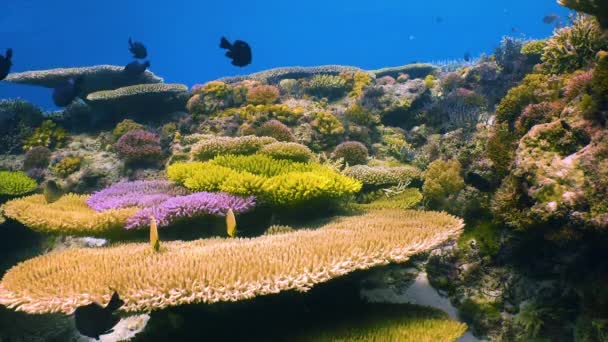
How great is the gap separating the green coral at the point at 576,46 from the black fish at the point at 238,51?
478 cm

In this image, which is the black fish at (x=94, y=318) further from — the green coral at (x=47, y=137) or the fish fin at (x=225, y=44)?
the green coral at (x=47, y=137)

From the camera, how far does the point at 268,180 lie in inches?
177

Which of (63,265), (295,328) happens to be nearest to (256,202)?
(295,328)

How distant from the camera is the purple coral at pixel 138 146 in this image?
835 centimetres

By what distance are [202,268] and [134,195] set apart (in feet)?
8.91

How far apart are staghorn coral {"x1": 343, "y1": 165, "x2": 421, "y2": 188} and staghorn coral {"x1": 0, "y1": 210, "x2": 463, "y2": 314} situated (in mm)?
2749

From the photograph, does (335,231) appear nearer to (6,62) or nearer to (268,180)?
→ (268,180)

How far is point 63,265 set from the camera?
3.16 m

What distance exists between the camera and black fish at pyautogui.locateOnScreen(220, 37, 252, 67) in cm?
667

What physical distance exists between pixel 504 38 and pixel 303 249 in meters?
10.7

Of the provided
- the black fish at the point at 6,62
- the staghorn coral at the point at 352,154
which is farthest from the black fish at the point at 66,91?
the staghorn coral at the point at 352,154

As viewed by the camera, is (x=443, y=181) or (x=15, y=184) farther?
(x=15, y=184)

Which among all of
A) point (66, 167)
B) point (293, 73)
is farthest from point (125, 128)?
point (293, 73)

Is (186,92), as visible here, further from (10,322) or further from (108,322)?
(108,322)
